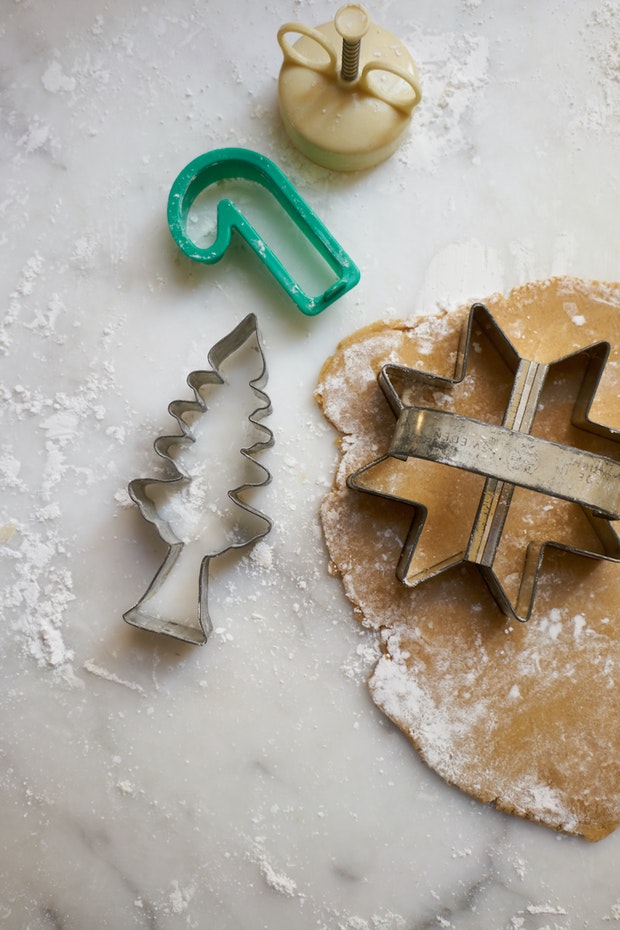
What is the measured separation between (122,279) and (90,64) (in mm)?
370

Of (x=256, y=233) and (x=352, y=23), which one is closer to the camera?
(x=352, y=23)

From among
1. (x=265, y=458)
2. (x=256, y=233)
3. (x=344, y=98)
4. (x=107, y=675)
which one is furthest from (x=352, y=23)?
(x=107, y=675)

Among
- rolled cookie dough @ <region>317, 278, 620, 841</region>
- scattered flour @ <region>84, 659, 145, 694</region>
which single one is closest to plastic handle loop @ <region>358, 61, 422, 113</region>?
rolled cookie dough @ <region>317, 278, 620, 841</region>

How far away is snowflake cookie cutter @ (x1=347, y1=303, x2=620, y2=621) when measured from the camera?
36.9 inches

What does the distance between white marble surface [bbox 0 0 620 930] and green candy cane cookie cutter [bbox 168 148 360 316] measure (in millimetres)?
56

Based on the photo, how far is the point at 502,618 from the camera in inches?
43.1

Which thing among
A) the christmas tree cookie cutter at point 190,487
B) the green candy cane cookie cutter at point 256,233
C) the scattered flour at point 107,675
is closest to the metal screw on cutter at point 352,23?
the green candy cane cookie cutter at point 256,233

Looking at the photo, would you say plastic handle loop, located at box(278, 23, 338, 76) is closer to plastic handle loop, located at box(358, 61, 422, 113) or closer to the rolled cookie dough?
plastic handle loop, located at box(358, 61, 422, 113)

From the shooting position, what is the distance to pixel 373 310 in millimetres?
1159

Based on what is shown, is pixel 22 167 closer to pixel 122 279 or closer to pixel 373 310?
pixel 122 279

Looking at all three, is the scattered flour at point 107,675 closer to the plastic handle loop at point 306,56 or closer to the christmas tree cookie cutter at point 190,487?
the christmas tree cookie cutter at point 190,487

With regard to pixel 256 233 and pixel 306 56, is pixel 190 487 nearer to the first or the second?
pixel 256 233

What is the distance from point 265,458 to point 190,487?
13 cm

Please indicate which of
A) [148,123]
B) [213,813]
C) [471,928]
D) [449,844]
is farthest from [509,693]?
[148,123]
